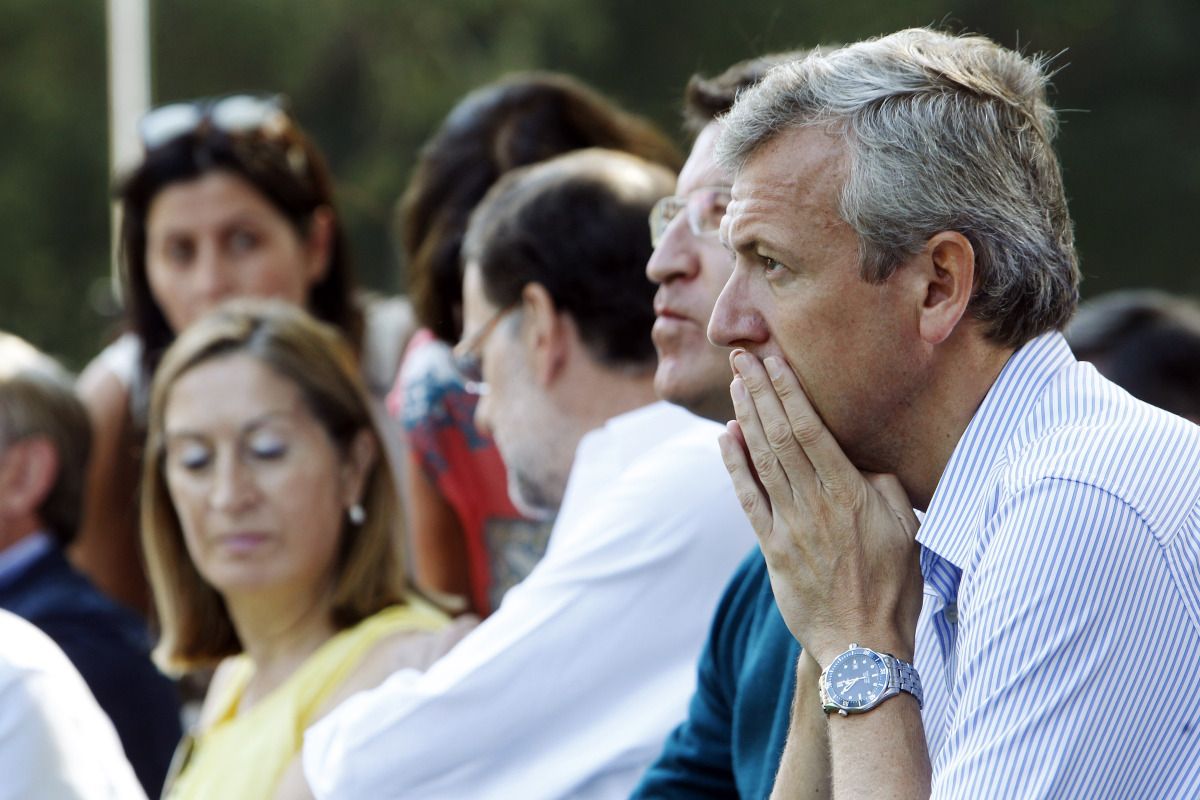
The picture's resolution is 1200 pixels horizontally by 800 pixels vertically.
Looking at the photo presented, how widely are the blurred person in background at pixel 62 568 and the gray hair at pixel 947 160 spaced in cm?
247

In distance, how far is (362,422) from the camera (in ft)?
13.3

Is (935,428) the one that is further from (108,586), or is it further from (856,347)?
(108,586)

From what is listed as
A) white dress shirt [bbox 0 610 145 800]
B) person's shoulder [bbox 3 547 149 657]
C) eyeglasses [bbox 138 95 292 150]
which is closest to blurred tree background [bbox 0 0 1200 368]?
eyeglasses [bbox 138 95 292 150]

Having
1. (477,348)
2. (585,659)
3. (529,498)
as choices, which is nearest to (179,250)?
(477,348)

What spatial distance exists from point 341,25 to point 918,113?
1870 centimetres

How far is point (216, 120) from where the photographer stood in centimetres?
493

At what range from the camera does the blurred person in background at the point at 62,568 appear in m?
3.94

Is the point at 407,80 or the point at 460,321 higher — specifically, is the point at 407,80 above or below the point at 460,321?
above

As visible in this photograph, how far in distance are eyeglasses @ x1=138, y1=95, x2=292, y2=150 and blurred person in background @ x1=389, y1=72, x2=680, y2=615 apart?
67 cm

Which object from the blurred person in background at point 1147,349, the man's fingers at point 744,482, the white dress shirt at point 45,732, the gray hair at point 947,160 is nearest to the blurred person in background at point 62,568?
the white dress shirt at point 45,732

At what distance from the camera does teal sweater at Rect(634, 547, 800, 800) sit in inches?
98.9

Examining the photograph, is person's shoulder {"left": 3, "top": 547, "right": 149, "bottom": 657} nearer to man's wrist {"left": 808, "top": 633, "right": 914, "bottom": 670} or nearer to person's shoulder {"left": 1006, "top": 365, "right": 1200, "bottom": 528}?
man's wrist {"left": 808, "top": 633, "right": 914, "bottom": 670}

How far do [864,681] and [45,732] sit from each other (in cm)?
136

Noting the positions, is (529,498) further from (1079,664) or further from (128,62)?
(128,62)
